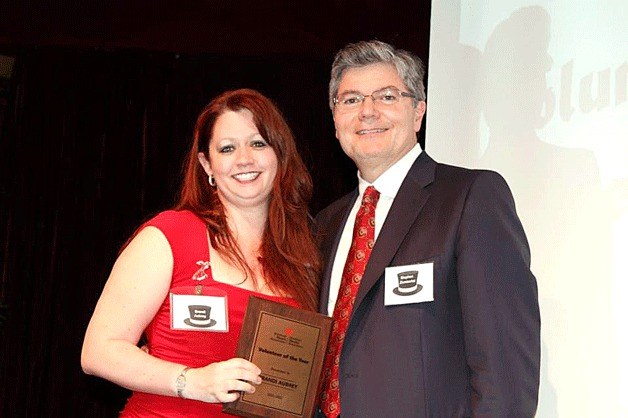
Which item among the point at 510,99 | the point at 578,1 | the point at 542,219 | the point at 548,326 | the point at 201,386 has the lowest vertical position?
the point at 201,386

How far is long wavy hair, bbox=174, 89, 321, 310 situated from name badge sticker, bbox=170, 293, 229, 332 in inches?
7.5

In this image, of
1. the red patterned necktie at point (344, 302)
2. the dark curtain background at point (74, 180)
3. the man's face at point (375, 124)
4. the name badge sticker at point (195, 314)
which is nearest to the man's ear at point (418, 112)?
the man's face at point (375, 124)

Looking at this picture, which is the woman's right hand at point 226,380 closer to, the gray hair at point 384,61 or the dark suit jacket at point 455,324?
the dark suit jacket at point 455,324

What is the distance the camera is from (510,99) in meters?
3.34

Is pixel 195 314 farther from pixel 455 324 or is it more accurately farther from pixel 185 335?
pixel 455 324

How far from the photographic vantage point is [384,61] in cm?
286

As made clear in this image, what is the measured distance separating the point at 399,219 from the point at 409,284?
22 centimetres

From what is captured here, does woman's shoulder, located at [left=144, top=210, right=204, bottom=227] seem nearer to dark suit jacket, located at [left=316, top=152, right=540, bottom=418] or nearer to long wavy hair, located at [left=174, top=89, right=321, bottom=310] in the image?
long wavy hair, located at [left=174, top=89, right=321, bottom=310]

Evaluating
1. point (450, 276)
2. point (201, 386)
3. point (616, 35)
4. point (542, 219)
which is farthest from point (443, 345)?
point (616, 35)

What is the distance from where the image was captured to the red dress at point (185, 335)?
2611mm

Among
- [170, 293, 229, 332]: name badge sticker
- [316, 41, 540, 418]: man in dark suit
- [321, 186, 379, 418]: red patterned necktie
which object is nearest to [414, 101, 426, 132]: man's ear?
[316, 41, 540, 418]: man in dark suit

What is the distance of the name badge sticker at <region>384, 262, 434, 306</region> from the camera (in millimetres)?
2432

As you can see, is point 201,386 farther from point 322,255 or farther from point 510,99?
point 510,99

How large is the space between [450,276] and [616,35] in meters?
0.99
